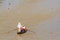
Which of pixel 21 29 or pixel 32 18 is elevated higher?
pixel 32 18

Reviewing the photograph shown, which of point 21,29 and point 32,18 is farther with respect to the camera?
point 32,18

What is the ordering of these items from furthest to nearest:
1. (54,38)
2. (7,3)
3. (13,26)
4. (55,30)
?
(7,3) < (13,26) < (55,30) < (54,38)

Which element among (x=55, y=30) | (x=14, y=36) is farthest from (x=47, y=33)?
(x=14, y=36)

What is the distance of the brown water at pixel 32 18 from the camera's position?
3607 millimetres

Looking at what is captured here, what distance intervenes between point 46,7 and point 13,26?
1.08m

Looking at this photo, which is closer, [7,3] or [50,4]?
[50,4]

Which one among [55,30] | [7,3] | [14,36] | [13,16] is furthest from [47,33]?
[7,3]

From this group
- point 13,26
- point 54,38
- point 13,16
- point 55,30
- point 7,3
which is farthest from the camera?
point 7,3

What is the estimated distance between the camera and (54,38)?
136 inches

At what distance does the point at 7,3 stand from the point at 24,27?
1.69 metres

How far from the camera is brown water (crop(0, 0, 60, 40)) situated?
11.8 feet

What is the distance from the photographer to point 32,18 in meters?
4.27

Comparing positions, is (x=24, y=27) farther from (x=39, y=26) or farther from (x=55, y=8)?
(x=55, y=8)

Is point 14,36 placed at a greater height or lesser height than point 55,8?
lesser
